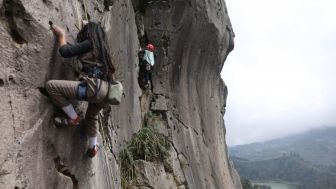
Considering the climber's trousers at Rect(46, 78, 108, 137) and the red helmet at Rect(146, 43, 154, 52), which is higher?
the red helmet at Rect(146, 43, 154, 52)

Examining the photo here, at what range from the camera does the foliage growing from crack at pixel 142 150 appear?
11.2m

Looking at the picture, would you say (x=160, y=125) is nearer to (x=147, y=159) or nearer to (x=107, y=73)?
(x=147, y=159)

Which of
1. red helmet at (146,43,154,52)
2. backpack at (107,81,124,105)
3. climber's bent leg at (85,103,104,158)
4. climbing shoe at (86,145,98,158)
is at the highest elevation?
red helmet at (146,43,154,52)

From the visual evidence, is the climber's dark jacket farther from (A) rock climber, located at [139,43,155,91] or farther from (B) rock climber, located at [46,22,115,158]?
(A) rock climber, located at [139,43,155,91]

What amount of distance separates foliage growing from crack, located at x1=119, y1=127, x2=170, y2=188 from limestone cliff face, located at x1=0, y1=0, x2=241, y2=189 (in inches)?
8.4

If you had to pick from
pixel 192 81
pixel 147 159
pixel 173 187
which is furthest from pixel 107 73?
pixel 192 81

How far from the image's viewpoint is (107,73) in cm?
666

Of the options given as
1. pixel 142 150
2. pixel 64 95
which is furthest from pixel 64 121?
pixel 142 150

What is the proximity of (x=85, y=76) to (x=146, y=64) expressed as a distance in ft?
22.0

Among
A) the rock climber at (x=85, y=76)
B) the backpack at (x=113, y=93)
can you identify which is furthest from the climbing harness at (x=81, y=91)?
the backpack at (x=113, y=93)

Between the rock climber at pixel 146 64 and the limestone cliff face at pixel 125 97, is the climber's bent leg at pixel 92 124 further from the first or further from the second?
the rock climber at pixel 146 64

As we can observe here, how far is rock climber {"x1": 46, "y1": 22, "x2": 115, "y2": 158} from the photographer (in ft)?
21.0

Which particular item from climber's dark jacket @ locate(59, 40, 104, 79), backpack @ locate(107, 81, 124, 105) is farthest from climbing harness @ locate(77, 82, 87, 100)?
backpack @ locate(107, 81, 124, 105)

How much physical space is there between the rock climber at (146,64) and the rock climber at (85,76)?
20.7 ft
